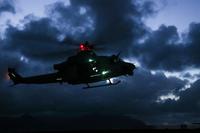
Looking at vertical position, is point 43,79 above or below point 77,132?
above

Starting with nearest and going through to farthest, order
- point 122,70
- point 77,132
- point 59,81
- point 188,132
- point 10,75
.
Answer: point 188,132 → point 77,132 → point 122,70 → point 59,81 → point 10,75

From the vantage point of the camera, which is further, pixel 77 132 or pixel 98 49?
pixel 98 49

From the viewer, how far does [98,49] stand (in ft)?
204

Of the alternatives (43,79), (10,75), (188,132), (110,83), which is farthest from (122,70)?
(10,75)

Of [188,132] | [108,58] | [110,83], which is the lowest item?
[188,132]

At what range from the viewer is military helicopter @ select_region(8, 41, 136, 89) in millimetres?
56281

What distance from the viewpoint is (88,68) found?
57.2 meters

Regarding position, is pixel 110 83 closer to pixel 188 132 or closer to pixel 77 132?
pixel 77 132

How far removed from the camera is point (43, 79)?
6253 cm

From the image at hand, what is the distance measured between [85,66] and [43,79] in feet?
29.9

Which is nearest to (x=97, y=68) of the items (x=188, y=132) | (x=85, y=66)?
(x=85, y=66)

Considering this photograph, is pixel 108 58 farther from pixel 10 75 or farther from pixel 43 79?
pixel 10 75

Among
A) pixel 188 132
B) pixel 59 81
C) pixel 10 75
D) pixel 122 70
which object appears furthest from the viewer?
pixel 10 75

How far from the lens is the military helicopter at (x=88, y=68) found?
2216 inches
